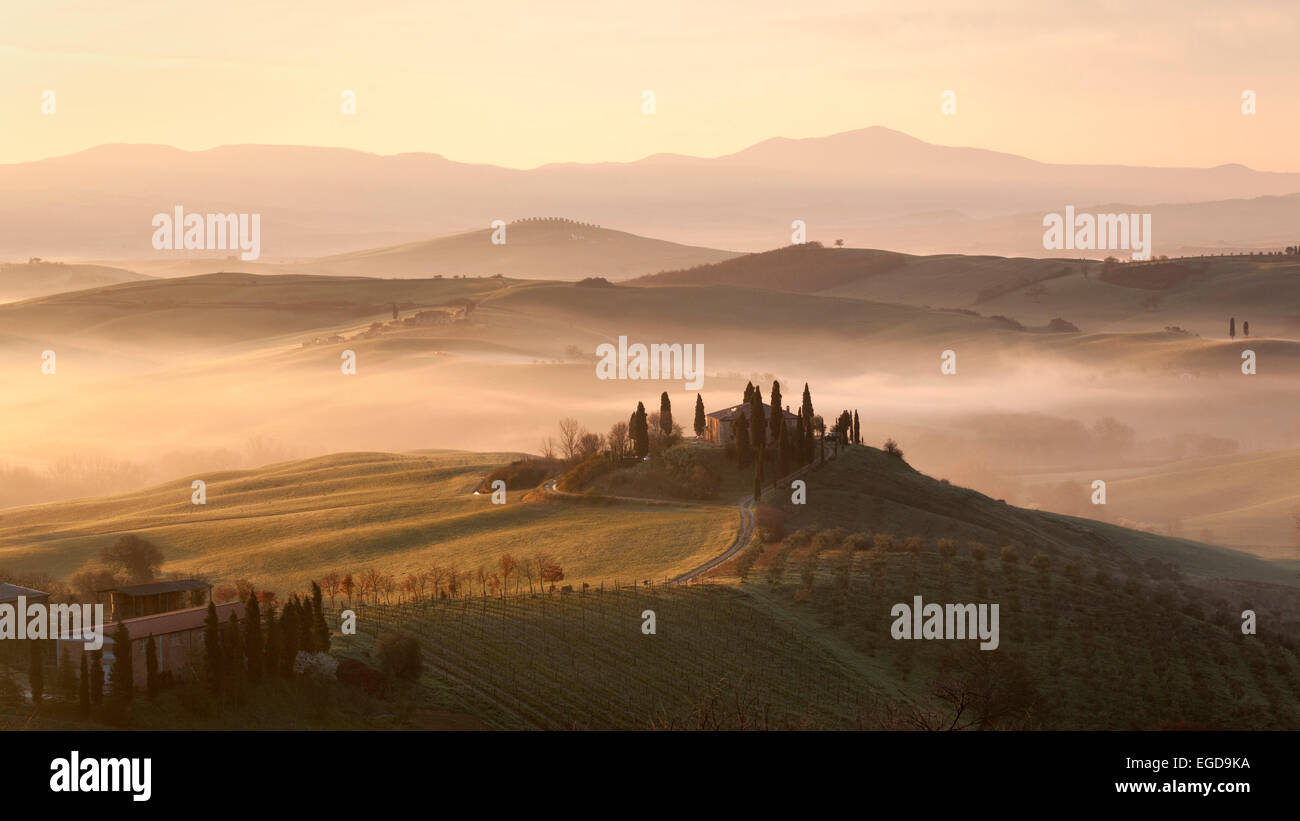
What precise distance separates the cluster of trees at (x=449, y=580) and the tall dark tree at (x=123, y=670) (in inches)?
1323

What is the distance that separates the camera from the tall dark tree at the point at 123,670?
40375 mm

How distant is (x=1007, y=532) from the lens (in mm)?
109688

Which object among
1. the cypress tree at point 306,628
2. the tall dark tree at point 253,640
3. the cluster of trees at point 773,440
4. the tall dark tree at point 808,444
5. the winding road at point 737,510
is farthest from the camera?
the tall dark tree at point 808,444

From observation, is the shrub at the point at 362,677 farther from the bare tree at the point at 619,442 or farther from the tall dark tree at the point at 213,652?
the bare tree at the point at 619,442

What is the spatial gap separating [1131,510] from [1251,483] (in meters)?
19.4

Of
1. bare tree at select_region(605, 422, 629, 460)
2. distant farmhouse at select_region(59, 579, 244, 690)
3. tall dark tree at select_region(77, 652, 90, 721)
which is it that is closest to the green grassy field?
bare tree at select_region(605, 422, 629, 460)

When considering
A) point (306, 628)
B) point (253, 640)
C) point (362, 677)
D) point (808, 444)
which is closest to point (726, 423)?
A: point (808, 444)

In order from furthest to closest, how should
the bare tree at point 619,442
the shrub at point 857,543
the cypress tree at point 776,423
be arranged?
the bare tree at point 619,442 → the cypress tree at point 776,423 → the shrub at point 857,543

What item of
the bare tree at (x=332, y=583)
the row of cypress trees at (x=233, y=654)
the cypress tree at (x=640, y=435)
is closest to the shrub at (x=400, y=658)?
the row of cypress trees at (x=233, y=654)

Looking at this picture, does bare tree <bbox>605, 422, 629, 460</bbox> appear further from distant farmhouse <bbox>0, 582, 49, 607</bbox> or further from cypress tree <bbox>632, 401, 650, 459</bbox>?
distant farmhouse <bbox>0, 582, 49, 607</bbox>

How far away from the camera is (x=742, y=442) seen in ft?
367

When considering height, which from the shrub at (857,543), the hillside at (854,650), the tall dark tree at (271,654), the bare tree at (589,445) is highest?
the bare tree at (589,445)

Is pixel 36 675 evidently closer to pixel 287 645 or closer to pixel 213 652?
pixel 213 652
